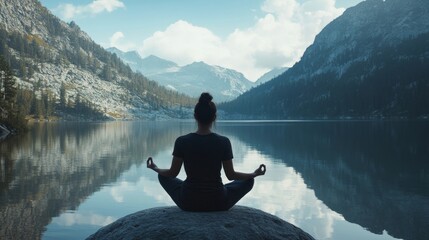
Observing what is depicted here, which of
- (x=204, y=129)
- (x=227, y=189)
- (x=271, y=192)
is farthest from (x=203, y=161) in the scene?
(x=271, y=192)

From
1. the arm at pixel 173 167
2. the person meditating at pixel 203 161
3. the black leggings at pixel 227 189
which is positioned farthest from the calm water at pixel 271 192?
the person meditating at pixel 203 161

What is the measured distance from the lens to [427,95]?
648ft

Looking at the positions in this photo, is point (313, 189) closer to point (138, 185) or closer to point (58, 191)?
point (138, 185)

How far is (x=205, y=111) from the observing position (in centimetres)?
911

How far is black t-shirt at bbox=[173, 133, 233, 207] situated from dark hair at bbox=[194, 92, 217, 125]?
0.37 meters

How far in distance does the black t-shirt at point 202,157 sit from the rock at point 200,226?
72cm

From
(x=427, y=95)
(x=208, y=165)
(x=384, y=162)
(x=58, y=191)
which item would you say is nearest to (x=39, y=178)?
(x=58, y=191)

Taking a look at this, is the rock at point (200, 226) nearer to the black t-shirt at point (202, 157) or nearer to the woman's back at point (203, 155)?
the black t-shirt at point (202, 157)

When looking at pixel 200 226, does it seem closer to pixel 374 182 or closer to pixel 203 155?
pixel 203 155

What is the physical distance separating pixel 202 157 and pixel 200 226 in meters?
1.59

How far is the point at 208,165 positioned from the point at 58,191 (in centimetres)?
2584

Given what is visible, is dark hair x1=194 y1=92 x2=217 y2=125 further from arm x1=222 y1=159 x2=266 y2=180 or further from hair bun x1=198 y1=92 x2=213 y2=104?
arm x1=222 y1=159 x2=266 y2=180

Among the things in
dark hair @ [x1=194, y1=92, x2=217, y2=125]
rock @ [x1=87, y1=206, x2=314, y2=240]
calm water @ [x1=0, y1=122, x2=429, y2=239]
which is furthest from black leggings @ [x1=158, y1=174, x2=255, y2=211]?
calm water @ [x1=0, y1=122, x2=429, y2=239]

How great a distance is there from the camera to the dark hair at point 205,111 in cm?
905
